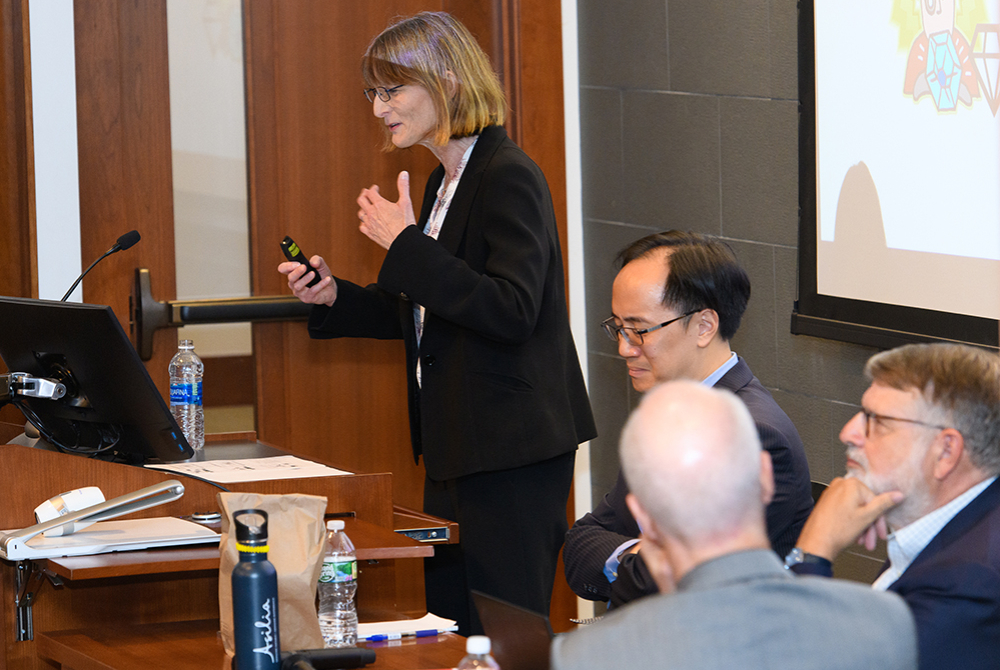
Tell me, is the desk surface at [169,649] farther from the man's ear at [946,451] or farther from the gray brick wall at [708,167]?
the gray brick wall at [708,167]

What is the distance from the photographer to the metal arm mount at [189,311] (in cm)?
335

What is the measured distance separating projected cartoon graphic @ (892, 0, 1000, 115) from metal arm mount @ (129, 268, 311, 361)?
173 centimetres

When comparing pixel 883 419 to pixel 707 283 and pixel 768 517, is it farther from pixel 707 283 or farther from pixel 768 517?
pixel 707 283

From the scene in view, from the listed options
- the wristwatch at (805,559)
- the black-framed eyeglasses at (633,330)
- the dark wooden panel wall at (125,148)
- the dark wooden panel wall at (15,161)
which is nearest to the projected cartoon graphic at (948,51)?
the black-framed eyeglasses at (633,330)

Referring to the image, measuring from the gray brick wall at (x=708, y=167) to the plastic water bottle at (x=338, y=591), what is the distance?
1295mm

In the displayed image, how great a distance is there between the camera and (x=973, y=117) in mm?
2295

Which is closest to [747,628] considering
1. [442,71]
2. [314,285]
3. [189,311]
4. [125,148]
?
[442,71]

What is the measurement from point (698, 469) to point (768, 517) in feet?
2.54

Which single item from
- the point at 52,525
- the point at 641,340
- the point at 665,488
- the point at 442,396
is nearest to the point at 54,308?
the point at 52,525

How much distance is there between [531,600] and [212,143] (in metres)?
1.71

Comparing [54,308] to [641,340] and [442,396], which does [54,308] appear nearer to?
[442,396]

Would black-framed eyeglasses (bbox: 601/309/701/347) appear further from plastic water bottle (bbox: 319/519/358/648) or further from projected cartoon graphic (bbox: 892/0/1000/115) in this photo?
projected cartoon graphic (bbox: 892/0/1000/115)

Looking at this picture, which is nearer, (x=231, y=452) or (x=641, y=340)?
(x=641, y=340)

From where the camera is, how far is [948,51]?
234 centimetres
